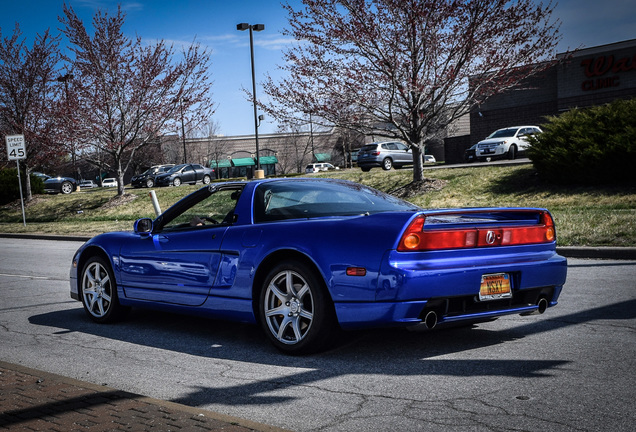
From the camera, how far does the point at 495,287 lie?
16.4 feet

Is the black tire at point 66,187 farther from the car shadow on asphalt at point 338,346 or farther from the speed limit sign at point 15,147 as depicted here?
the car shadow on asphalt at point 338,346

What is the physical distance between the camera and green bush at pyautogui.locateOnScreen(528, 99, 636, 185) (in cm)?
1730

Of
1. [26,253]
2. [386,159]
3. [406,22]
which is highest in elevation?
[406,22]

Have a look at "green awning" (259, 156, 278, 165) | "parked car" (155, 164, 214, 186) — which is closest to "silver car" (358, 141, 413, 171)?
"parked car" (155, 164, 214, 186)

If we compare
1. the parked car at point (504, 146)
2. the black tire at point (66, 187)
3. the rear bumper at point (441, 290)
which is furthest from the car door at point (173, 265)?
the black tire at point (66, 187)

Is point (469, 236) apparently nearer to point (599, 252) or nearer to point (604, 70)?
point (599, 252)

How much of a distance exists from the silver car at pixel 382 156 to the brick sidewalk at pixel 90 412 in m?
27.6

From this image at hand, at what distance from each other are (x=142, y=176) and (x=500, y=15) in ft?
95.1

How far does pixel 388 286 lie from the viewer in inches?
183

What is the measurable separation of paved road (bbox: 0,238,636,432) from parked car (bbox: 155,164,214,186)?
32682 mm

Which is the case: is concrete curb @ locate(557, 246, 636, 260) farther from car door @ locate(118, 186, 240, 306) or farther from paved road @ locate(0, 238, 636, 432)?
car door @ locate(118, 186, 240, 306)

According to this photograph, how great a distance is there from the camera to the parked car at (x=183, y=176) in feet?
130

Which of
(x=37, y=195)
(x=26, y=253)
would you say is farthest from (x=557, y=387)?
(x=37, y=195)

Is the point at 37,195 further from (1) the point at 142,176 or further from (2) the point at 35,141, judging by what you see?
(1) the point at 142,176
